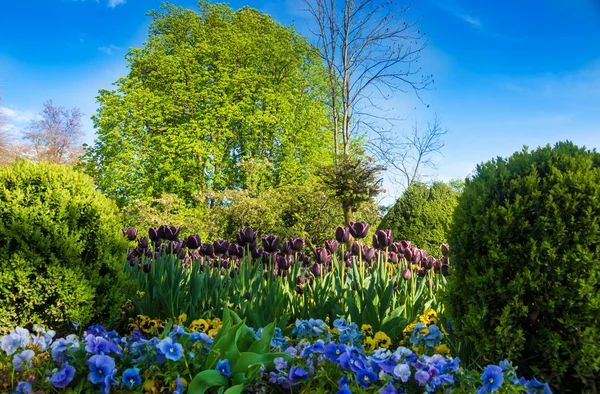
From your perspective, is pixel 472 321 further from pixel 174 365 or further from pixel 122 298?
pixel 122 298

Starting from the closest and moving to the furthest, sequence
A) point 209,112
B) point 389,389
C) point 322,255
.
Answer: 1. point 389,389
2. point 322,255
3. point 209,112

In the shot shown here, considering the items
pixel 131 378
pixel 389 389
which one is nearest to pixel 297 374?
pixel 389 389

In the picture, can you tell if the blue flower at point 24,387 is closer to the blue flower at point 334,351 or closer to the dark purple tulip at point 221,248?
the blue flower at point 334,351

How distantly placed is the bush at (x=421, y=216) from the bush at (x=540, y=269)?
5118 mm

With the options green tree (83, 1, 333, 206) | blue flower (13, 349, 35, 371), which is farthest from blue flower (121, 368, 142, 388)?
green tree (83, 1, 333, 206)

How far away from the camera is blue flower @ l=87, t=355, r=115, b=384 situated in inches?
76.7

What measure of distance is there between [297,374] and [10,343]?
1506 mm

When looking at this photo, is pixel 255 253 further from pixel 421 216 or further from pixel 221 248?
pixel 421 216

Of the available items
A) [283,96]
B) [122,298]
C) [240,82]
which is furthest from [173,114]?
[122,298]

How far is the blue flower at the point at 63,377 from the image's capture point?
194 cm

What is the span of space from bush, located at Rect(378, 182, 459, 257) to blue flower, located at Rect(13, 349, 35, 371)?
652cm

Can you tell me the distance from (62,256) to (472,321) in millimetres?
2871

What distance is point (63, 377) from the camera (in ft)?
6.44

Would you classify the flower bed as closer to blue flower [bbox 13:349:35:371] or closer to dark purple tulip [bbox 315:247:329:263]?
blue flower [bbox 13:349:35:371]
